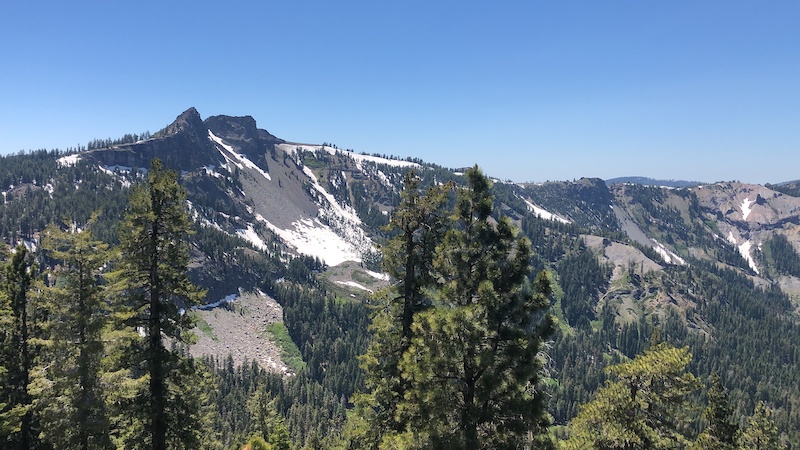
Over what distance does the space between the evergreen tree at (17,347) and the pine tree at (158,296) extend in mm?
10441

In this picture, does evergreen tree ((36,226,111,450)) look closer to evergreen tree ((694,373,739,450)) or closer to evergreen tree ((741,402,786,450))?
evergreen tree ((694,373,739,450))

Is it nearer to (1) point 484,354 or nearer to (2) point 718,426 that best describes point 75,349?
(1) point 484,354

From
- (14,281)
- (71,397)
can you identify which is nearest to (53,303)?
(71,397)

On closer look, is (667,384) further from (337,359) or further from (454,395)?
(337,359)

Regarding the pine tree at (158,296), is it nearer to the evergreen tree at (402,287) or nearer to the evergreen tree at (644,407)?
the evergreen tree at (402,287)

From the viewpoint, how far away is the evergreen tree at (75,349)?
21.8 meters

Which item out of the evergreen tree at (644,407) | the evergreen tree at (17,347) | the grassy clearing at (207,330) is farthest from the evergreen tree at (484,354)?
the grassy clearing at (207,330)

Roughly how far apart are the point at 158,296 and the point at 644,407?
23026 mm

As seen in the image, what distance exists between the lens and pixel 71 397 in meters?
21.9

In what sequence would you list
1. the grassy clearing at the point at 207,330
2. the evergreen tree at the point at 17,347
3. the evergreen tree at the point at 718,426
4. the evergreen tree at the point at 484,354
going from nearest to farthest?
the evergreen tree at the point at 484,354 → the evergreen tree at the point at 17,347 → the evergreen tree at the point at 718,426 → the grassy clearing at the point at 207,330

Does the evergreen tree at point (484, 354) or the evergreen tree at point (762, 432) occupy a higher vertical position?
the evergreen tree at point (484, 354)

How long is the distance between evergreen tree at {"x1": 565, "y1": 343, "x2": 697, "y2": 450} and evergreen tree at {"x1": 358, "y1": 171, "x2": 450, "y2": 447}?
28.0ft

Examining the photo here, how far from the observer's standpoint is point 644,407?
19234mm

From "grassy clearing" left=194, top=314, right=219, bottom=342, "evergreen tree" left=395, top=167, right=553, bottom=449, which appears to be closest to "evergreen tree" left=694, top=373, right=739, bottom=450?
"evergreen tree" left=395, top=167, right=553, bottom=449
